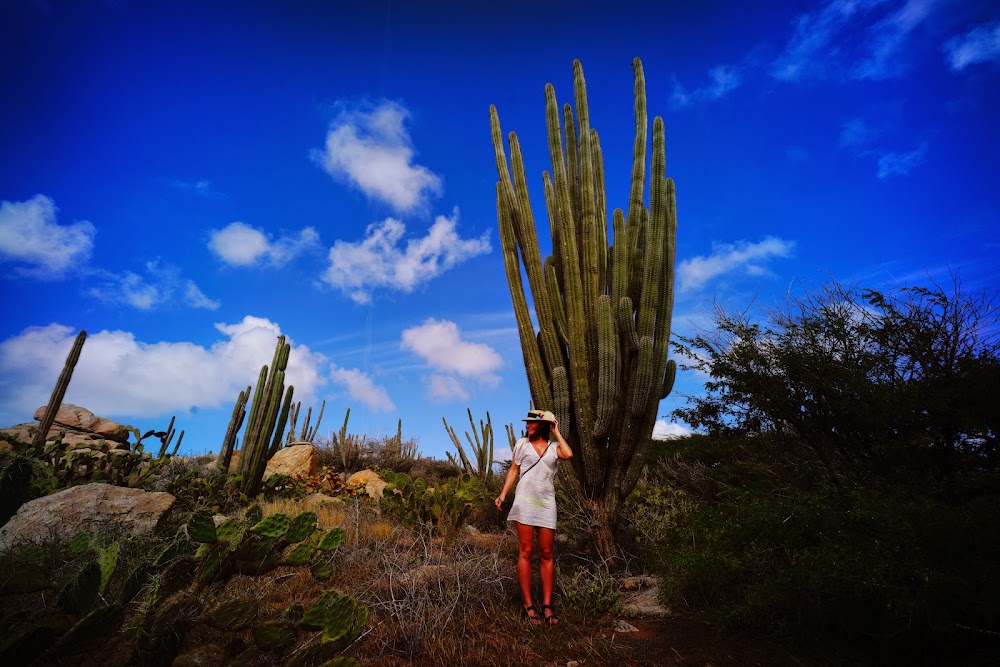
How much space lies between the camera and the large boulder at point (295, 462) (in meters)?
11.8

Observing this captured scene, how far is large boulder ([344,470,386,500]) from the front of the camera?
10.2 metres

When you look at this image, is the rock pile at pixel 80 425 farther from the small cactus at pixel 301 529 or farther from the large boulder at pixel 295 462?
the small cactus at pixel 301 529

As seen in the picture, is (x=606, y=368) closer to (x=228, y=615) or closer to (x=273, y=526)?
(x=273, y=526)

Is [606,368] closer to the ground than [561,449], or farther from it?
farther from it

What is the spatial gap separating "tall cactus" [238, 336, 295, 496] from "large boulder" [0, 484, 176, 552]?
2.89 meters

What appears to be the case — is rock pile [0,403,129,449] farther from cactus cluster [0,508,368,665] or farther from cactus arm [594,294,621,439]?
cactus arm [594,294,621,439]

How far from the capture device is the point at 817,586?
3.87 metres

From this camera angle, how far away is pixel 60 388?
10359mm

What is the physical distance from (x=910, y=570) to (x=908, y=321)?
16.1 ft

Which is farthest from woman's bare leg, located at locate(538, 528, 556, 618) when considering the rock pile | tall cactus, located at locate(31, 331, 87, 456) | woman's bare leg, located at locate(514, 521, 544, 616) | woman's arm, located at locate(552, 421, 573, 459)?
the rock pile

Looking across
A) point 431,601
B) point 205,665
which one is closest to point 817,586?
point 431,601

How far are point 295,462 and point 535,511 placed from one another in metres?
9.05

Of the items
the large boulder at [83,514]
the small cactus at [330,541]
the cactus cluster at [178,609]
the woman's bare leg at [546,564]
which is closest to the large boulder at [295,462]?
the large boulder at [83,514]

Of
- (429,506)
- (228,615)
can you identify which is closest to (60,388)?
(429,506)
